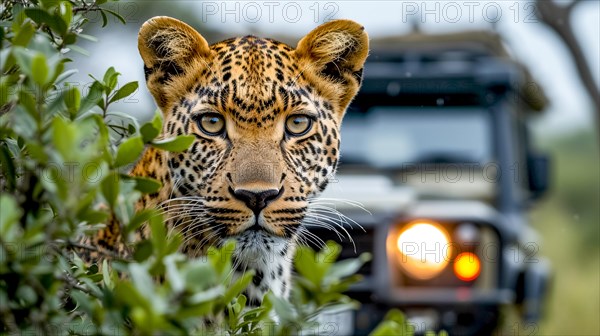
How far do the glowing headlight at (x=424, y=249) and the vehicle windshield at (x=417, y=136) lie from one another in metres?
0.91

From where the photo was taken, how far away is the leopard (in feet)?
9.86

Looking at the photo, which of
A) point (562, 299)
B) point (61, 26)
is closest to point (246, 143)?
point (61, 26)

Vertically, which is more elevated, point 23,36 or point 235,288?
point 23,36

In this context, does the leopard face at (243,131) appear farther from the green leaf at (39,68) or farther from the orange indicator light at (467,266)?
the orange indicator light at (467,266)

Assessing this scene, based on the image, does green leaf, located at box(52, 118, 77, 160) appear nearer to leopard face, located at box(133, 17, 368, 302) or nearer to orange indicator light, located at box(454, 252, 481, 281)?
leopard face, located at box(133, 17, 368, 302)

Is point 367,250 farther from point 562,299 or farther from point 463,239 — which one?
point 562,299

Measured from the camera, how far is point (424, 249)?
24.4 ft

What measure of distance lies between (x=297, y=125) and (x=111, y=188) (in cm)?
163

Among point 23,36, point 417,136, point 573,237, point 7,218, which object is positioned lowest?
point 573,237

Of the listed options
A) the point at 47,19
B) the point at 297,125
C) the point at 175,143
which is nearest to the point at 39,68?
the point at 175,143

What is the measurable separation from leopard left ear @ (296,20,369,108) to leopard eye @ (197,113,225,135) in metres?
0.34

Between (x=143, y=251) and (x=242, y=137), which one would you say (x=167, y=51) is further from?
(x=143, y=251)

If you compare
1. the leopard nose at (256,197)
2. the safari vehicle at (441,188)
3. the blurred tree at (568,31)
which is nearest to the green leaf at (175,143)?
the leopard nose at (256,197)

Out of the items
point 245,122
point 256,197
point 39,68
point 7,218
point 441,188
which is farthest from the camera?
point 441,188
